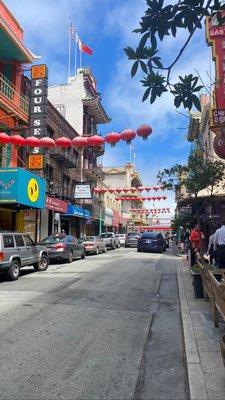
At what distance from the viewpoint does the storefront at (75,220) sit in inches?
1375

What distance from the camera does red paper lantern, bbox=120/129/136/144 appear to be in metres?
15.3

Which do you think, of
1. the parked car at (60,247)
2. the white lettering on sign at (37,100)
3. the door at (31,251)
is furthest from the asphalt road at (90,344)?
the white lettering on sign at (37,100)

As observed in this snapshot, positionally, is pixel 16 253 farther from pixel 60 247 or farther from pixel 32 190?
pixel 32 190

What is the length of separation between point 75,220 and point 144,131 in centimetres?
2725

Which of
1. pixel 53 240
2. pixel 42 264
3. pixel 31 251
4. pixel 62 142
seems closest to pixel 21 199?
pixel 53 240

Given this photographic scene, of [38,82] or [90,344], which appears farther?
[38,82]

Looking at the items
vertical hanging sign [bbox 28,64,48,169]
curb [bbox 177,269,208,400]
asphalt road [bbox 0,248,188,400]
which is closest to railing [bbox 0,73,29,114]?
vertical hanging sign [bbox 28,64,48,169]

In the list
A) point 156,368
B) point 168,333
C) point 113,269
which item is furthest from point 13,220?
point 156,368

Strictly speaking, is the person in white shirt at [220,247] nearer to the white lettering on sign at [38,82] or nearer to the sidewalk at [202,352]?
the sidewalk at [202,352]

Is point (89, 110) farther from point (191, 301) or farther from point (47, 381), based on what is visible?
point (47, 381)

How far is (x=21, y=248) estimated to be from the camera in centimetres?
1586

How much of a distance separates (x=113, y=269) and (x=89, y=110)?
2905cm

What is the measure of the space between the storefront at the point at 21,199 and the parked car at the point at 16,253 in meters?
4.39

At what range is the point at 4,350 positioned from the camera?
6484 mm
